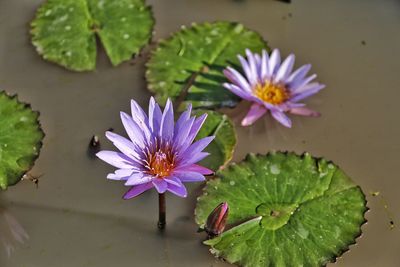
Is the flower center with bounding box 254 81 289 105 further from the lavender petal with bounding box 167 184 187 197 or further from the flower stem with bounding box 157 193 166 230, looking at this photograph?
the lavender petal with bounding box 167 184 187 197

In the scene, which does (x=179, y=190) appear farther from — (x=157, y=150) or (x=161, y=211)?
(x=161, y=211)

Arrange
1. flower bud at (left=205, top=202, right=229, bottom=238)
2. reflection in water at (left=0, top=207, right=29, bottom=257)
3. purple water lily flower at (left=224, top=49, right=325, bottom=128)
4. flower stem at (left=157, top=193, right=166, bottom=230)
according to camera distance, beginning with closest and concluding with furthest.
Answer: flower bud at (left=205, top=202, right=229, bottom=238)
flower stem at (left=157, top=193, right=166, bottom=230)
reflection in water at (left=0, top=207, right=29, bottom=257)
purple water lily flower at (left=224, top=49, right=325, bottom=128)

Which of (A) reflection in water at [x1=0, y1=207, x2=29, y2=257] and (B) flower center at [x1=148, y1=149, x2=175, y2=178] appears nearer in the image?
(B) flower center at [x1=148, y1=149, x2=175, y2=178]

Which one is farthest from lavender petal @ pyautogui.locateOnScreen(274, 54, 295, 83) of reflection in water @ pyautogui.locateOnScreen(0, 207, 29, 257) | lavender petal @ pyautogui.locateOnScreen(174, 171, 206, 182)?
reflection in water @ pyautogui.locateOnScreen(0, 207, 29, 257)

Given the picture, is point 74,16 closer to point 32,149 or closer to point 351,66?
point 32,149

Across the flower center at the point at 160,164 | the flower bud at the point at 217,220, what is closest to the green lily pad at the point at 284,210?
the flower bud at the point at 217,220
